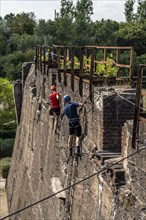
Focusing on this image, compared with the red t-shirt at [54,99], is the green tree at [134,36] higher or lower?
higher

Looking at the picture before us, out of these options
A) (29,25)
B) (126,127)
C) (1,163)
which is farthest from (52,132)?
(29,25)

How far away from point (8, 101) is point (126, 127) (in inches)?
1236

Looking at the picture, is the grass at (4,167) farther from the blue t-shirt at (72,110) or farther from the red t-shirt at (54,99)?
the blue t-shirt at (72,110)

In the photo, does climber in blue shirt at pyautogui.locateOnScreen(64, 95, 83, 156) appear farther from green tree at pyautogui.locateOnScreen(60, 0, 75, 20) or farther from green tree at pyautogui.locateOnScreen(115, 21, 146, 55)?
green tree at pyautogui.locateOnScreen(60, 0, 75, 20)

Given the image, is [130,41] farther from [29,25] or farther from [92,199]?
[92,199]

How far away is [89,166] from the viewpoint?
32.4 ft

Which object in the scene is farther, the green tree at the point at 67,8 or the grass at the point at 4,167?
the green tree at the point at 67,8

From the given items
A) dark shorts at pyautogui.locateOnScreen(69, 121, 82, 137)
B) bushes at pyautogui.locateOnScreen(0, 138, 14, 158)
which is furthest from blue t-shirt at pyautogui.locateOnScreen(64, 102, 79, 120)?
bushes at pyautogui.locateOnScreen(0, 138, 14, 158)

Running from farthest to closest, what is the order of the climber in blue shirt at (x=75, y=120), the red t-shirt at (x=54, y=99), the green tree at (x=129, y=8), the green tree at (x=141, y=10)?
the green tree at (x=129, y=8) < the green tree at (x=141, y=10) < the red t-shirt at (x=54, y=99) < the climber in blue shirt at (x=75, y=120)

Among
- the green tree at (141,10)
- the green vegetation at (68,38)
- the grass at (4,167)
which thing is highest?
the green tree at (141,10)

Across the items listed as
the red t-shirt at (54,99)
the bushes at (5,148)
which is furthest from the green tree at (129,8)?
the red t-shirt at (54,99)

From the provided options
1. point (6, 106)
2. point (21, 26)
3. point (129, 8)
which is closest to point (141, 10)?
point (129, 8)

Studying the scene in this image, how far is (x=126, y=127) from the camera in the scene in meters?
7.93

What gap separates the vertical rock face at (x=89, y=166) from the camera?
7656 millimetres
